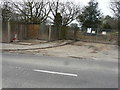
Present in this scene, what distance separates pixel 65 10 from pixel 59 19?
3.81 meters

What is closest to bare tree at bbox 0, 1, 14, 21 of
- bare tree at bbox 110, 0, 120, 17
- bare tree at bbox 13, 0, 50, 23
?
bare tree at bbox 13, 0, 50, 23

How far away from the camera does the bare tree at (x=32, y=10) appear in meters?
32.5

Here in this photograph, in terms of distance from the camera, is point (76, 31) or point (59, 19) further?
point (59, 19)

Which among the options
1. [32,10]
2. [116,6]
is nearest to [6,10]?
[32,10]

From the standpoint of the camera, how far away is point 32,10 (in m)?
33.0

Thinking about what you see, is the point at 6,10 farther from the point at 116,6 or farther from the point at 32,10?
the point at 116,6

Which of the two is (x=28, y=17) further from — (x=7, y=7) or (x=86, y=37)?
(x=86, y=37)

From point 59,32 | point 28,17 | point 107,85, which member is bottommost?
point 107,85

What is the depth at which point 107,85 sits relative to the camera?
256 inches

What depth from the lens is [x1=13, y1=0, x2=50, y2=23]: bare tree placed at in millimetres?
32500

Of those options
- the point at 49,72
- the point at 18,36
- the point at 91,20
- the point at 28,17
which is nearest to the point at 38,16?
the point at 28,17

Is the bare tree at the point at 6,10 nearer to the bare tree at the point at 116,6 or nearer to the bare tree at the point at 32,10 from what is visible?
the bare tree at the point at 32,10

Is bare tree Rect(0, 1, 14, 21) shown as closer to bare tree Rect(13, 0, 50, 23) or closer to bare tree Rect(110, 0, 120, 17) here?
bare tree Rect(13, 0, 50, 23)

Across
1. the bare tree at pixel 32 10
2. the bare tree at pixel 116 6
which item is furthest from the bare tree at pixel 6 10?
the bare tree at pixel 116 6
